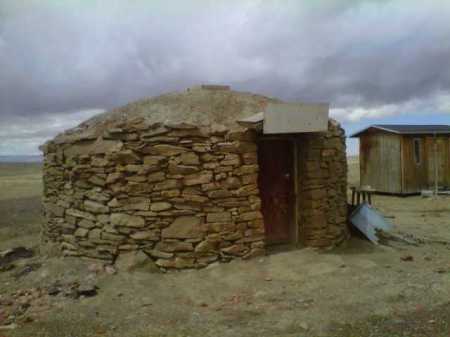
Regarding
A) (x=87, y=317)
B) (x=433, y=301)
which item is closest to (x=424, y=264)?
(x=433, y=301)

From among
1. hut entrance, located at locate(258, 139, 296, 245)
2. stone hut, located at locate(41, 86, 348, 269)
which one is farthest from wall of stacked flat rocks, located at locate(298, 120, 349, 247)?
hut entrance, located at locate(258, 139, 296, 245)

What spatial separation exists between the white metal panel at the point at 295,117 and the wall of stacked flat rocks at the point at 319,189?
2.31 feet

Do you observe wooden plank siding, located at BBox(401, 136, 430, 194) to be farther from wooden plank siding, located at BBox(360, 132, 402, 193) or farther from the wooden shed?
wooden plank siding, located at BBox(360, 132, 402, 193)

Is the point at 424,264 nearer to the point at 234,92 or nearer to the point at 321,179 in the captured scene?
the point at 321,179

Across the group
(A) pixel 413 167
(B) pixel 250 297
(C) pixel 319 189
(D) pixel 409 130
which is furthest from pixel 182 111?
(D) pixel 409 130

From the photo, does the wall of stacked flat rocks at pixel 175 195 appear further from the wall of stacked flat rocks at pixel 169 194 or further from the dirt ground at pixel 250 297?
the dirt ground at pixel 250 297

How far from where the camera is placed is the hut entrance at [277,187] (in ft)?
24.9

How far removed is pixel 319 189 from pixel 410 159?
12298 millimetres

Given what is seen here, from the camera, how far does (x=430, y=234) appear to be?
10219 millimetres

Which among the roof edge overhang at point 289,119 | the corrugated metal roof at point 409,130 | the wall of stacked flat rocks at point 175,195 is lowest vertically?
the wall of stacked flat rocks at point 175,195

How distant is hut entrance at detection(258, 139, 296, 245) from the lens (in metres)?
7.58

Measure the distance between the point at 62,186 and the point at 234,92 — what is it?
3.59 meters

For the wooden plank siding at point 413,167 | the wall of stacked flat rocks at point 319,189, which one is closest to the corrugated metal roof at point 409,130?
the wooden plank siding at point 413,167

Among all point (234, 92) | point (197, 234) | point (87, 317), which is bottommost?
point (87, 317)
